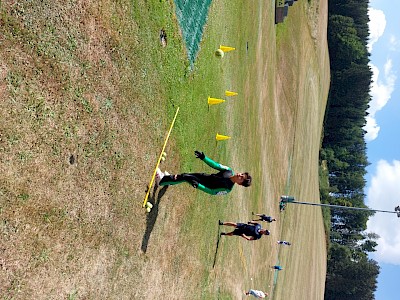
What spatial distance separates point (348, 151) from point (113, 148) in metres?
84.8

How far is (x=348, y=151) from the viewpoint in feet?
288

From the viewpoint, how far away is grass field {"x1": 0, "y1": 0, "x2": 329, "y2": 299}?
6.84m

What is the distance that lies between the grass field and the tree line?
43948mm

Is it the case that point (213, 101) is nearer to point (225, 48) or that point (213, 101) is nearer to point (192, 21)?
point (225, 48)

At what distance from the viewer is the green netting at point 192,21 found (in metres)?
13.5

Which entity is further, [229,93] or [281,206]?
[281,206]

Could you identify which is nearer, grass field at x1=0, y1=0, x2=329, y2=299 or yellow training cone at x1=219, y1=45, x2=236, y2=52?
grass field at x1=0, y1=0, x2=329, y2=299

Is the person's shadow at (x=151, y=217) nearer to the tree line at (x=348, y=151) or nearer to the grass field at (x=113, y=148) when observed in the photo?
the grass field at (x=113, y=148)

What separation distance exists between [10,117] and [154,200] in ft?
17.4

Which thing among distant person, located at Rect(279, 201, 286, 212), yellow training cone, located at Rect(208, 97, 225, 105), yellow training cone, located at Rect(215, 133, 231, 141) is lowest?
yellow training cone, located at Rect(215, 133, 231, 141)

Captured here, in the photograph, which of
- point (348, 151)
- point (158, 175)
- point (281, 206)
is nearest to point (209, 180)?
point (158, 175)

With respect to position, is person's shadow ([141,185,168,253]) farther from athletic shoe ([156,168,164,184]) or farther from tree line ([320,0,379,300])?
tree line ([320,0,379,300])

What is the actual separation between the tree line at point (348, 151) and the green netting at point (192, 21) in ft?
152

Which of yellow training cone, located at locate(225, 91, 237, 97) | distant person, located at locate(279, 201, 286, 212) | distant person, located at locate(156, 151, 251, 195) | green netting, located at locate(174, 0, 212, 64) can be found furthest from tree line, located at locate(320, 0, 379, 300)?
distant person, located at locate(156, 151, 251, 195)
